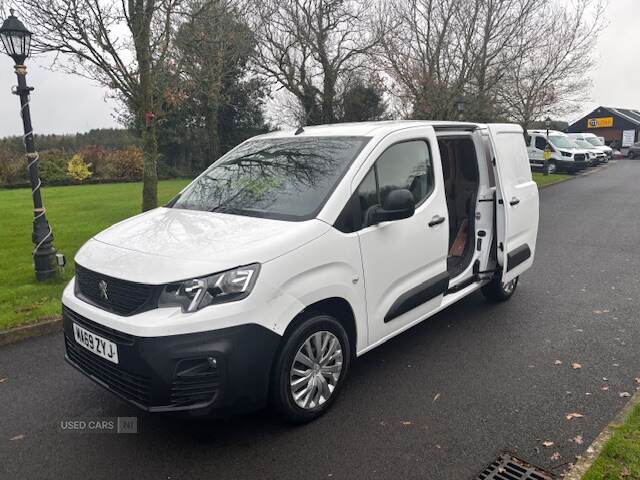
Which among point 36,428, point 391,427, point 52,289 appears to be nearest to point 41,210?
point 52,289

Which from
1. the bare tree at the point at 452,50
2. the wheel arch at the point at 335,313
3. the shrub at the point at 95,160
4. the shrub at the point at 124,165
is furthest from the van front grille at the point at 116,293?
the shrub at the point at 95,160

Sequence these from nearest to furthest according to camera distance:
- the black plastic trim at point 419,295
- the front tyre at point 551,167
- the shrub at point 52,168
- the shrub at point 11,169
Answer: the black plastic trim at point 419,295 < the shrub at point 11,169 < the shrub at point 52,168 < the front tyre at point 551,167

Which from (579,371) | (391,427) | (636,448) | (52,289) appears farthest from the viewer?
(52,289)

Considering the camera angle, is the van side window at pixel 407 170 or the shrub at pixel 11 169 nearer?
the van side window at pixel 407 170

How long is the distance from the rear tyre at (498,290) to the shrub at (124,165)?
78.6ft

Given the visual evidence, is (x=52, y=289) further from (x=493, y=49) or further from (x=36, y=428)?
(x=493, y=49)

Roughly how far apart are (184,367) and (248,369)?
0.36 metres

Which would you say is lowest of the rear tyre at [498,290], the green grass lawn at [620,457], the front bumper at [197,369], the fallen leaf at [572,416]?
the fallen leaf at [572,416]

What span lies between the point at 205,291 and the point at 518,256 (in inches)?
152

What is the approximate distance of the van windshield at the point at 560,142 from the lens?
2664cm

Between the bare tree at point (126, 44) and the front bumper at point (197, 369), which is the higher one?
the bare tree at point (126, 44)

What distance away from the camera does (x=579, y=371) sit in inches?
161

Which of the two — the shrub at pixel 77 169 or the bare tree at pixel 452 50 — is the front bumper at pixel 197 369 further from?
the shrub at pixel 77 169

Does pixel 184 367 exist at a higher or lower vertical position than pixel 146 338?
lower
